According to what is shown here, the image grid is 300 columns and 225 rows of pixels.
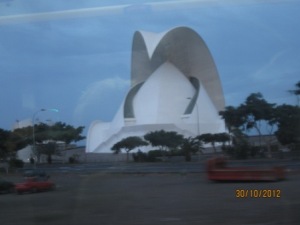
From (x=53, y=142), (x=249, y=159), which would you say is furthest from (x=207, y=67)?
(x=249, y=159)

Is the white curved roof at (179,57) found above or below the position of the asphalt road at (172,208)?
above

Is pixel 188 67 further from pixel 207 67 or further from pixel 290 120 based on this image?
pixel 290 120

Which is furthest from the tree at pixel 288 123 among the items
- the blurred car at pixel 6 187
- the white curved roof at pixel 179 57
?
the white curved roof at pixel 179 57

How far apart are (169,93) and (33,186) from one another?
49340mm

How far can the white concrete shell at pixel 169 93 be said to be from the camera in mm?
63719

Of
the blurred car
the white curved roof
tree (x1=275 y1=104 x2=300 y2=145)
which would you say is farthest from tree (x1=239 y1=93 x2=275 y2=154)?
the white curved roof

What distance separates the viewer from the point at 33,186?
19391 millimetres

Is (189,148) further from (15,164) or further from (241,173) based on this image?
(241,173)

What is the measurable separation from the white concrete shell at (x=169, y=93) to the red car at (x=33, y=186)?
4277 cm

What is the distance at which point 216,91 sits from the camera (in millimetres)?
70312

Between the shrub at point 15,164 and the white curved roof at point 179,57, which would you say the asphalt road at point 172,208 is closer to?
the shrub at point 15,164

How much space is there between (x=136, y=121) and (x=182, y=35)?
12803 millimetres
